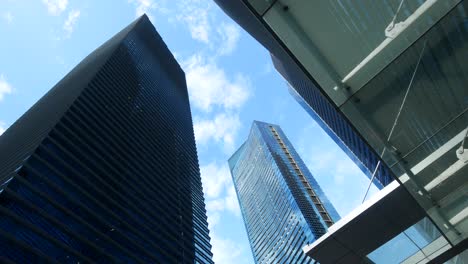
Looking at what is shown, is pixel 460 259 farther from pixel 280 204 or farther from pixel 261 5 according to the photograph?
pixel 280 204

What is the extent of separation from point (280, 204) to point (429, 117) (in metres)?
154

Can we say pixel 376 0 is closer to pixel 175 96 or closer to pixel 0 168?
pixel 0 168

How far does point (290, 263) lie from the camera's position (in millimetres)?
131750

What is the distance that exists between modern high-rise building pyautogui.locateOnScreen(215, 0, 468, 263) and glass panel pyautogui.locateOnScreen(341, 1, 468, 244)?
2cm

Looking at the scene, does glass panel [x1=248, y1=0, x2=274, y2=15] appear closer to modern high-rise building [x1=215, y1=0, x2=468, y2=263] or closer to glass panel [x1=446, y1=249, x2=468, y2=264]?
modern high-rise building [x1=215, y1=0, x2=468, y2=263]

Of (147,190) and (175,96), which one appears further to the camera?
(175,96)

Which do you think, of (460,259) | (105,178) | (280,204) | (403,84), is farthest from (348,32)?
(280,204)

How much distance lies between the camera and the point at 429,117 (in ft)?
21.6

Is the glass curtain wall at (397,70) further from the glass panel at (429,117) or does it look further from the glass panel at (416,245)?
the glass panel at (416,245)

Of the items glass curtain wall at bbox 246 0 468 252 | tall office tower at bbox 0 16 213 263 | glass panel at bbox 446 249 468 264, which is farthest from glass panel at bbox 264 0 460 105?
tall office tower at bbox 0 16 213 263

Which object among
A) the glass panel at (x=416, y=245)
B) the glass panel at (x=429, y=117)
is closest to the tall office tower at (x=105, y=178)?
the glass panel at (x=416, y=245)

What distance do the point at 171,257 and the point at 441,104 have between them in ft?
218

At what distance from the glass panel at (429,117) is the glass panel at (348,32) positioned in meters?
0.19

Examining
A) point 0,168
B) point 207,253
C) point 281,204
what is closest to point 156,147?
point 207,253
